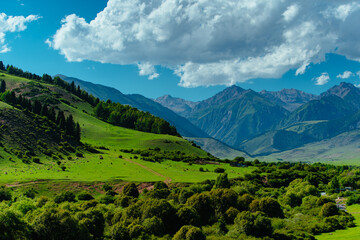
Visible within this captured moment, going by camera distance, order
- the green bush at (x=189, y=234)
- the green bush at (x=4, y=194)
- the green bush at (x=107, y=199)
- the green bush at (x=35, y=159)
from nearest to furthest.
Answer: the green bush at (x=189, y=234) → the green bush at (x=4, y=194) → the green bush at (x=107, y=199) → the green bush at (x=35, y=159)

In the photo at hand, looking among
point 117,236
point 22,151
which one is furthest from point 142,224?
point 22,151

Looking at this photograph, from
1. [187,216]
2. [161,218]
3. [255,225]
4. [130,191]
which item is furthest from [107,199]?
[255,225]

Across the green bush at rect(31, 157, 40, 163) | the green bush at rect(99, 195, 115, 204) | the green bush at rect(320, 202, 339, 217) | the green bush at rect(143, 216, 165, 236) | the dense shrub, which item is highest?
the green bush at rect(320, 202, 339, 217)

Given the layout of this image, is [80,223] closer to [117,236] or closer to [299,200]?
[117,236]

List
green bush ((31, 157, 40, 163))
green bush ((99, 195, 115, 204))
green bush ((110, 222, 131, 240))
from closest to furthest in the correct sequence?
green bush ((110, 222, 131, 240))
green bush ((99, 195, 115, 204))
green bush ((31, 157, 40, 163))

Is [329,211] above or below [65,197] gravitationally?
above

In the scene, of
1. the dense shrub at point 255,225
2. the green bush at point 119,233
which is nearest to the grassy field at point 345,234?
the dense shrub at point 255,225

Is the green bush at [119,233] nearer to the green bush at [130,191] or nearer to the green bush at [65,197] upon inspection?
the green bush at [65,197]

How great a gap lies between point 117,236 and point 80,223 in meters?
6.55

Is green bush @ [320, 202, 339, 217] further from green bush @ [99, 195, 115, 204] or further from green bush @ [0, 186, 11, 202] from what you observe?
green bush @ [0, 186, 11, 202]

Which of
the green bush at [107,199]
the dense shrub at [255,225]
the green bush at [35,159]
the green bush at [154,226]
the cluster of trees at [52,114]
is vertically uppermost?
the cluster of trees at [52,114]

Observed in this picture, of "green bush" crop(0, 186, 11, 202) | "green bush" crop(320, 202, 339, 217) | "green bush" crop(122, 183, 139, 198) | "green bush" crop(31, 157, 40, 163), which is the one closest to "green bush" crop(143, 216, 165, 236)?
"green bush" crop(122, 183, 139, 198)

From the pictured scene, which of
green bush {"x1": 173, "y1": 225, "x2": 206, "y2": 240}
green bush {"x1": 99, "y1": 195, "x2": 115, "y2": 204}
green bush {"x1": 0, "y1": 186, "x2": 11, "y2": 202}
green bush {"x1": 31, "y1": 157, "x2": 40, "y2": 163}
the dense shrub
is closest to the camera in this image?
green bush {"x1": 173, "y1": 225, "x2": 206, "y2": 240}

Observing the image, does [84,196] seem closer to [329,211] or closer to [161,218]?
[161,218]
